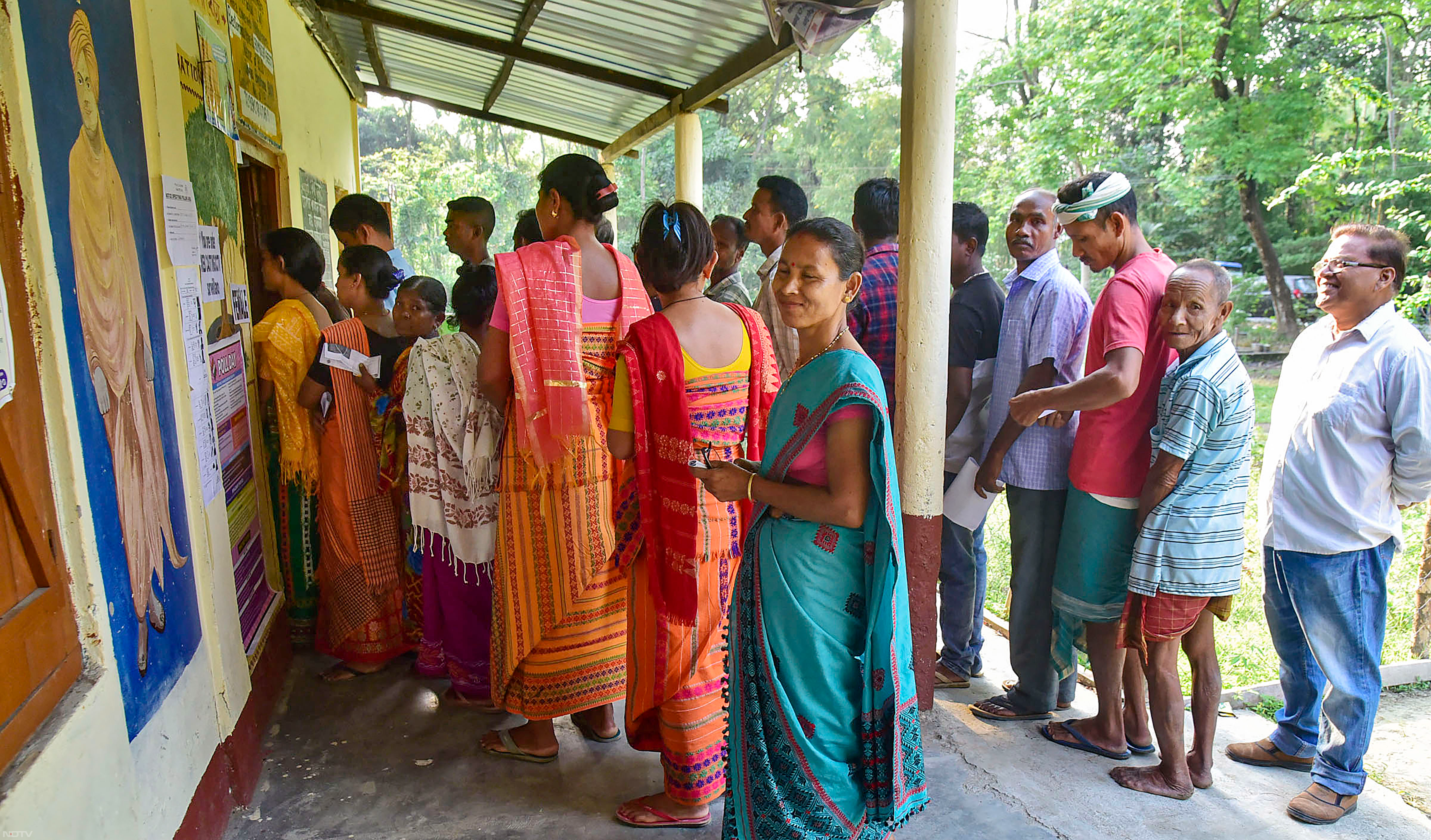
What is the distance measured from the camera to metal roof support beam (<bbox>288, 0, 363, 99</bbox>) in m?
5.81

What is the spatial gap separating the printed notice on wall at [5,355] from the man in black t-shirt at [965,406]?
2921 mm

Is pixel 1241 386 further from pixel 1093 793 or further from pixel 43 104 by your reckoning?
pixel 43 104

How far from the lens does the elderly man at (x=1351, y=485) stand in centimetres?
271

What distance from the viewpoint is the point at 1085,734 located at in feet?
10.3

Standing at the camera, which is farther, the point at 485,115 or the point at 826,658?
the point at 485,115

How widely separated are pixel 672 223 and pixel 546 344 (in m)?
0.56

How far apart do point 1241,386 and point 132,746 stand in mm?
3150

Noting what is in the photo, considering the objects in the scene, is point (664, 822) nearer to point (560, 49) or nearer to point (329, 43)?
point (560, 49)

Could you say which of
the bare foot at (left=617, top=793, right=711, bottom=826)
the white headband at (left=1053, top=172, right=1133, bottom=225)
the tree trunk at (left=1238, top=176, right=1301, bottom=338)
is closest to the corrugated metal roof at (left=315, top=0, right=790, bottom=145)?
the white headband at (left=1053, top=172, right=1133, bottom=225)

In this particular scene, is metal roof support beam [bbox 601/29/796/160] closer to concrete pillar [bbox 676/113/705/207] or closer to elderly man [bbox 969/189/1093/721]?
concrete pillar [bbox 676/113/705/207]

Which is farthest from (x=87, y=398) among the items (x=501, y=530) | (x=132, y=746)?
(x=501, y=530)

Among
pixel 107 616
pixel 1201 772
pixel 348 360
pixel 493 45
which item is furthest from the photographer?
pixel 493 45

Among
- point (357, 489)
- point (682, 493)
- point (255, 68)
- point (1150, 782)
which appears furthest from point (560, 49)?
point (1150, 782)

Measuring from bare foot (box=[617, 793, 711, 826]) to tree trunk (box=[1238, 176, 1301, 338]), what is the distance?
47.1 feet
